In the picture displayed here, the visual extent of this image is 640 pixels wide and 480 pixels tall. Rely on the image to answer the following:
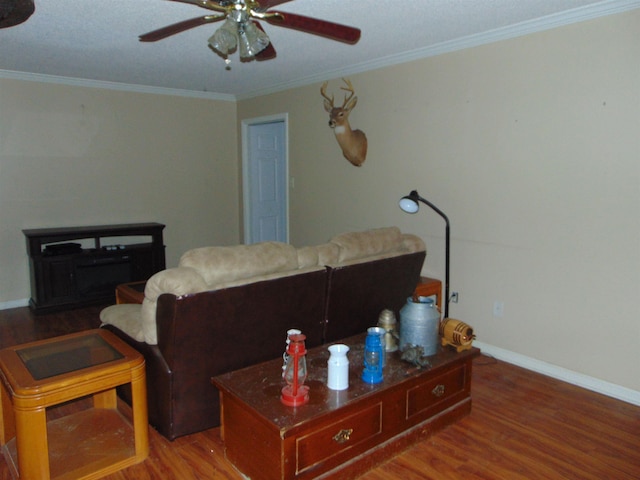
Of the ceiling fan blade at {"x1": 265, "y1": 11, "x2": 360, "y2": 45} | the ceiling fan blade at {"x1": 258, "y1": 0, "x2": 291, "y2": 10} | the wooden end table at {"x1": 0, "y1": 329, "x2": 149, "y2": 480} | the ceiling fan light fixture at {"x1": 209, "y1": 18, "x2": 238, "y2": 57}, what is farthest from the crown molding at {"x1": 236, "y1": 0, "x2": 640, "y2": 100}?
the wooden end table at {"x1": 0, "y1": 329, "x2": 149, "y2": 480}

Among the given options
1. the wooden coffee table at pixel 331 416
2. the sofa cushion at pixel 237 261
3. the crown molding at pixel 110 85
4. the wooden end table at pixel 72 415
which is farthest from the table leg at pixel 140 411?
the crown molding at pixel 110 85

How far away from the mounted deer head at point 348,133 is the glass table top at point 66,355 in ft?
8.89

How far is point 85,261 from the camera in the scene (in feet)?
15.4

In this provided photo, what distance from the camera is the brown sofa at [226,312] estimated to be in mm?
2162

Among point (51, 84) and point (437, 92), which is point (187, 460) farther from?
point (51, 84)

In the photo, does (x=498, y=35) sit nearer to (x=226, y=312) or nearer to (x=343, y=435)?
(x=226, y=312)

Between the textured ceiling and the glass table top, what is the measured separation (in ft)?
6.26

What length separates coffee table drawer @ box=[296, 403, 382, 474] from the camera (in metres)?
1.92

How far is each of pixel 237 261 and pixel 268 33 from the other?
187cm

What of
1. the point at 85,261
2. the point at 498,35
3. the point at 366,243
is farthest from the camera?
the point at 85,261

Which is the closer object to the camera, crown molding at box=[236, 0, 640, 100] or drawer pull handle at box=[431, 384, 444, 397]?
drawer pull handle at box=[431, 384, 444, 397]

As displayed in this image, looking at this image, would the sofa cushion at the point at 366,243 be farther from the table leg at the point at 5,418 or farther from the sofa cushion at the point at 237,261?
the table leg at the point at 5,418

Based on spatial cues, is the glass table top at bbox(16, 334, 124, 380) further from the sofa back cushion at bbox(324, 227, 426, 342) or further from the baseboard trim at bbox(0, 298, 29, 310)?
the baseboard trim at bbox(0, 298, 29, 310)

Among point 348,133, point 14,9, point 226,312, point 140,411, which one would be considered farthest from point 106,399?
point 348,133
